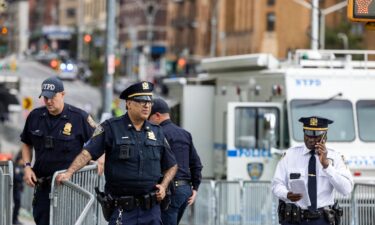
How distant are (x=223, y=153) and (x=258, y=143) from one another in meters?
1.64

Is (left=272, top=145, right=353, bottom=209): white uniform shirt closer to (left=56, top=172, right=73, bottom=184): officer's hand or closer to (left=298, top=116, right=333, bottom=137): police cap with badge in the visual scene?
(left=298, top=116, right=333, bottom=137): police cap with badge

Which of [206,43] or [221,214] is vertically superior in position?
[206,43]

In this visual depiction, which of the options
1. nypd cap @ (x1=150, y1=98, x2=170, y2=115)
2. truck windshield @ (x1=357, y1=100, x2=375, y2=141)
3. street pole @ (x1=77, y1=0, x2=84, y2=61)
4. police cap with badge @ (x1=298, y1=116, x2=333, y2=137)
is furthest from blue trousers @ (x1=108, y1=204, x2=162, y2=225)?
street pole @ (x1=77, y1=0, x2=84, y2=61)

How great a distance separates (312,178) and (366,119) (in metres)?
9.47

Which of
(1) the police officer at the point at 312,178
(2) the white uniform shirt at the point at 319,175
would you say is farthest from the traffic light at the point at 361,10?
(2) the white uniform shirt at the point at 319,175

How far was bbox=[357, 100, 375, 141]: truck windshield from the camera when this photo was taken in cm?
1992

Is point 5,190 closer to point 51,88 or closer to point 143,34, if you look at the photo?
point 51,88

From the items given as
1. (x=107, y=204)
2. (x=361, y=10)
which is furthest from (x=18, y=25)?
(x=107, y=204)

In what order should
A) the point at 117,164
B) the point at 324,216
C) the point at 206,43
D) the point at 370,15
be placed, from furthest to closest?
the point at 206,43
the point at 370,15
the point at 324,216
the point at 117,164

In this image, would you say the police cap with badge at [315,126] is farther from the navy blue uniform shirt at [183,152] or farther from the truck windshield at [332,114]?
the truck windshield at [332,114]

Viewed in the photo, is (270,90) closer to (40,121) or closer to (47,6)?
(40,121)

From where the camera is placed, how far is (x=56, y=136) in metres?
12.1

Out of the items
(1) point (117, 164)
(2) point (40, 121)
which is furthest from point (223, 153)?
(1) point (117, 164)

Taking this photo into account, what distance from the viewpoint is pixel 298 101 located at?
787 inches
